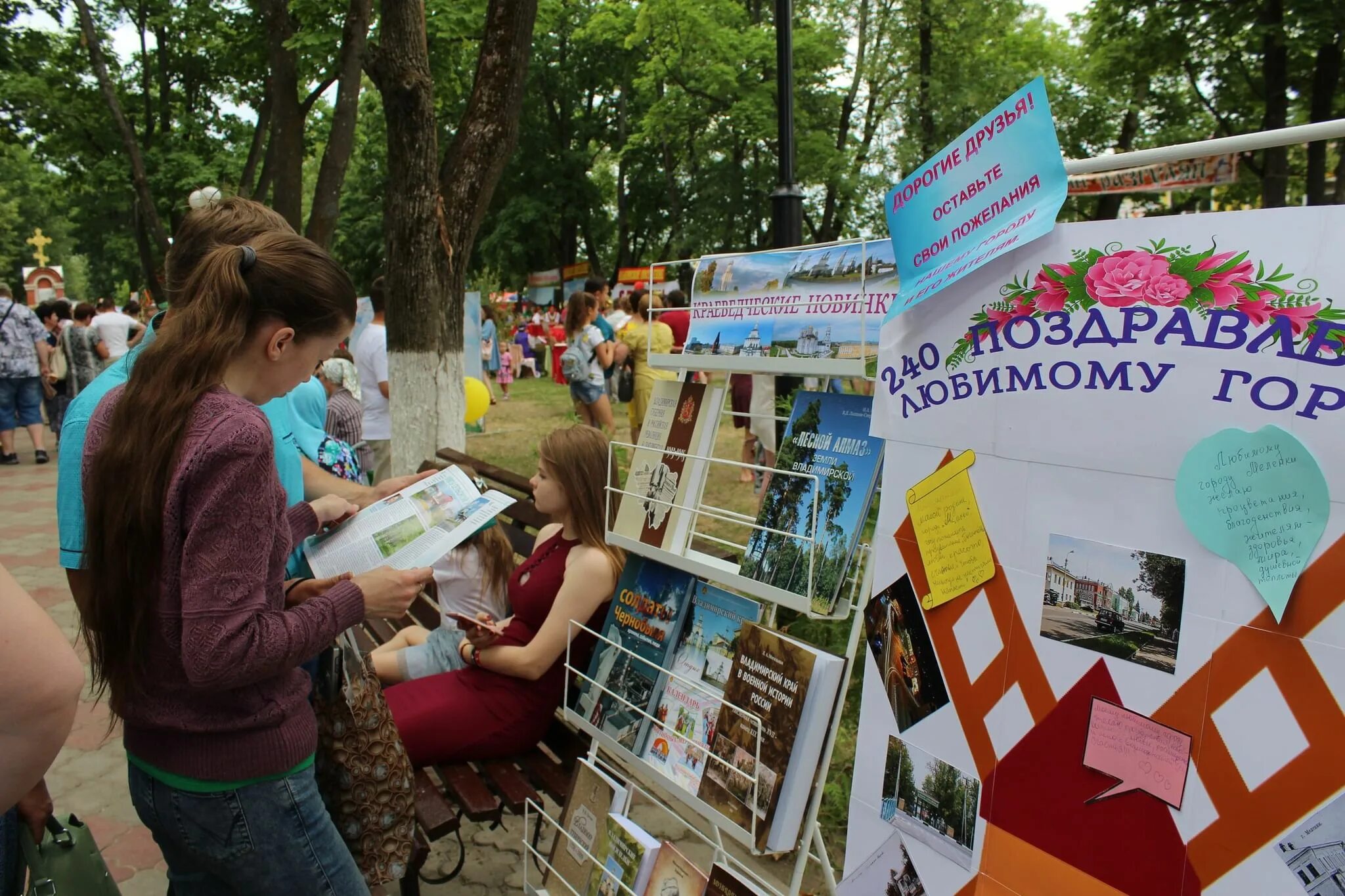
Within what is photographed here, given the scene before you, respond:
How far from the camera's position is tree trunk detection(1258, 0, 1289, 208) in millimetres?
11289

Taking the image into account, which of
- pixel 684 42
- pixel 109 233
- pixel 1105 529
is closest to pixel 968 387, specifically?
pixel 1105 529

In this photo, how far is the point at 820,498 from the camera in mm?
2033

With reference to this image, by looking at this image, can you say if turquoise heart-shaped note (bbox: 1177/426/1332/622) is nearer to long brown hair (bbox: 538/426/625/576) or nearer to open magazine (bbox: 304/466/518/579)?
open magazine (bbox: 304/466/518/579)

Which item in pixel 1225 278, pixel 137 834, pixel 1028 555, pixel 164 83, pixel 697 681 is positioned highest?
pixel 164 83

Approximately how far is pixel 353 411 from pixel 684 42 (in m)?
18.0

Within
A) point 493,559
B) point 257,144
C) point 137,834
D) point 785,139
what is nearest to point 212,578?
point 493,559

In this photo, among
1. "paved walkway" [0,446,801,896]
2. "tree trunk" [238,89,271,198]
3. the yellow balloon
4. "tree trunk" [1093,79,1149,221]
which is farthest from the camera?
"tree trunk" [1093,79,1149,221]

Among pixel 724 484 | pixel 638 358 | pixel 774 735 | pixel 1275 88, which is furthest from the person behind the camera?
pixel 1275 88

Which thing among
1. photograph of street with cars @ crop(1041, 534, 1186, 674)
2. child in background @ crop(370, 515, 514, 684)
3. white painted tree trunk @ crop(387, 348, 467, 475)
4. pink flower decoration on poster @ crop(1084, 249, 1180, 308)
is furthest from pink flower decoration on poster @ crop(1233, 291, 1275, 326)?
white painted tree trunk @ crop(387, 348, 467, 475)

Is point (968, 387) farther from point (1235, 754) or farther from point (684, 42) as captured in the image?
point (684, 42)

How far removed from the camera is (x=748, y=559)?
2.09 m

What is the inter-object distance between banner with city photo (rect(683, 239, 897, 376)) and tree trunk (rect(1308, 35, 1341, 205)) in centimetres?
1277

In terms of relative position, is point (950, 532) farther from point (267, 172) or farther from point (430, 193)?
point (267, 172)

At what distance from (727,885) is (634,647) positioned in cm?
65
